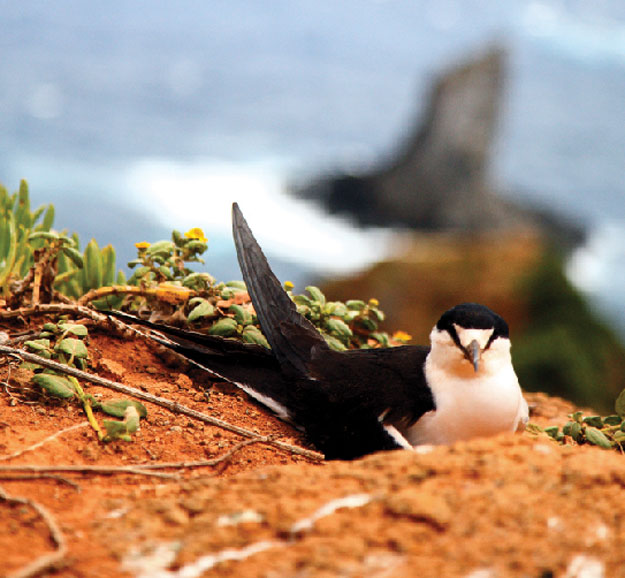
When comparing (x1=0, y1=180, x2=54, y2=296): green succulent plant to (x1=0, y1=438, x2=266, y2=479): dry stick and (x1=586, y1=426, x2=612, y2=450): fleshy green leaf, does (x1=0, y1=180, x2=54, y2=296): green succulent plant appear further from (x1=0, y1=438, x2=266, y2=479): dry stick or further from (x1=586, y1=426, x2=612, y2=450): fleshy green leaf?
(x1=586, y1=426, x2=612, y2=450): fleshy green leaf

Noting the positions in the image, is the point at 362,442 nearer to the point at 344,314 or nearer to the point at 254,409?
the point at 254,409

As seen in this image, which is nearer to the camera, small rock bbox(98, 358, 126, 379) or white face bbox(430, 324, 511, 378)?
white face bbox(430, 324, 511, 378)

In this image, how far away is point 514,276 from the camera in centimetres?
1084

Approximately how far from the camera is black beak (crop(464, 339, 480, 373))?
2.67 m

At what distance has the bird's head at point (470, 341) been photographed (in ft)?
9.04

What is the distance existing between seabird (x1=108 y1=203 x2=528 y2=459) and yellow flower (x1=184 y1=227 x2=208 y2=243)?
51cm

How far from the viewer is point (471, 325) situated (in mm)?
2766

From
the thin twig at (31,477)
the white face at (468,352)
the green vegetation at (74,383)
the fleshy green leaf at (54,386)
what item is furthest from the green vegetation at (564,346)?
the thin twig at (31,477)

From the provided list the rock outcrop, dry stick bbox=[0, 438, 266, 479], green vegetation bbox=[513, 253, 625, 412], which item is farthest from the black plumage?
the rock outcrop

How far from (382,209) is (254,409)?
13.7 m

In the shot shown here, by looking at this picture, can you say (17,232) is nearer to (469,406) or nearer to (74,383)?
(74,383)

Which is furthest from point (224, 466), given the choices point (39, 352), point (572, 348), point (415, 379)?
point (572, 348)

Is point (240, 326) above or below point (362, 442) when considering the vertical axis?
above

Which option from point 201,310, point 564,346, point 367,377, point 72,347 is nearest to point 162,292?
point 201,310
